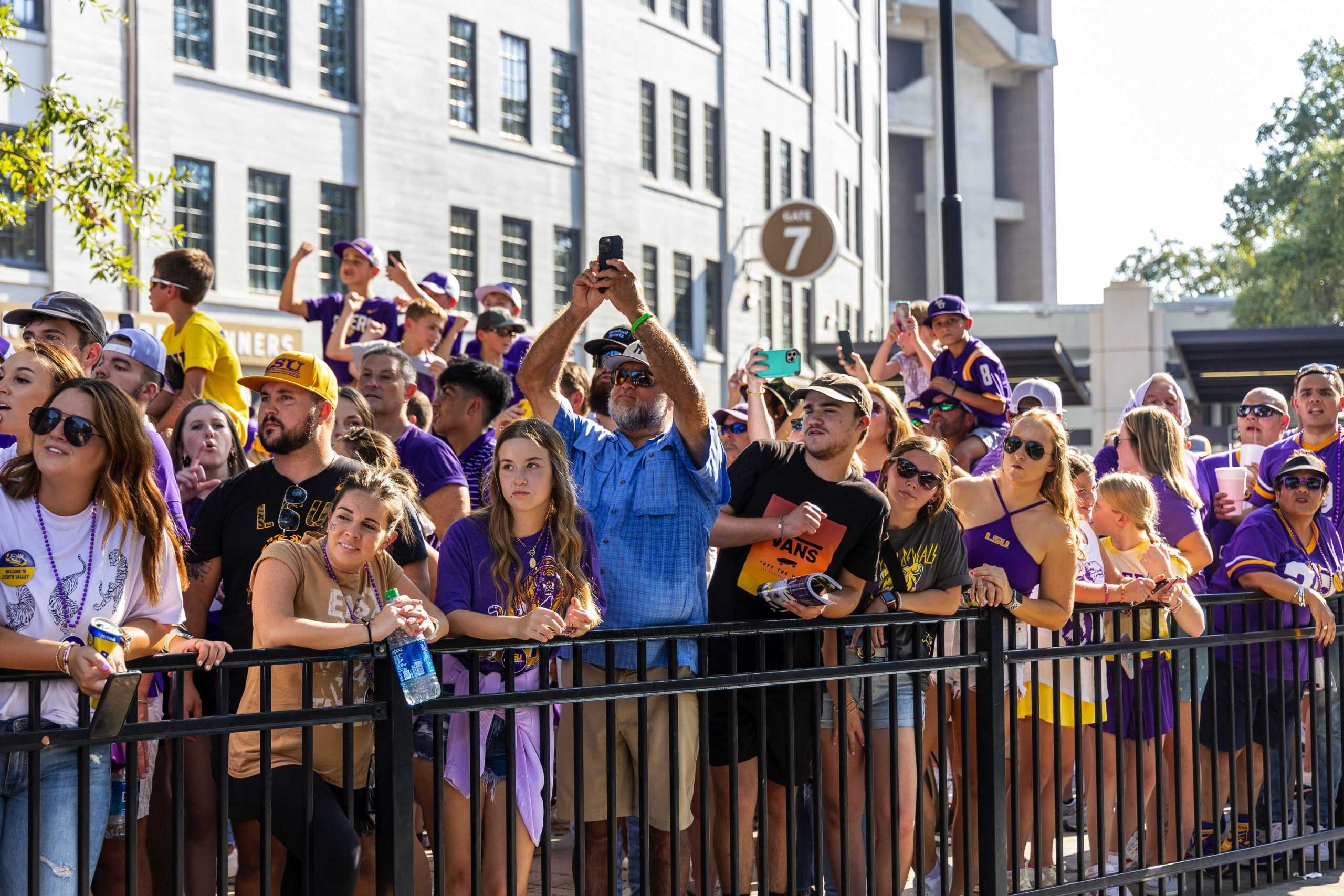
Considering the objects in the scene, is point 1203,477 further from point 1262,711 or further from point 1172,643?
point 1172,643

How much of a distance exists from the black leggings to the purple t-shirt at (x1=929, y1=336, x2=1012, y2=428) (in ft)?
17.6

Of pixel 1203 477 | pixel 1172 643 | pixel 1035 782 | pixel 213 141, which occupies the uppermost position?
pixel 213 141

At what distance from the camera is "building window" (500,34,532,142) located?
29.8m

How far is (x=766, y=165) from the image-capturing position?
3772 cm

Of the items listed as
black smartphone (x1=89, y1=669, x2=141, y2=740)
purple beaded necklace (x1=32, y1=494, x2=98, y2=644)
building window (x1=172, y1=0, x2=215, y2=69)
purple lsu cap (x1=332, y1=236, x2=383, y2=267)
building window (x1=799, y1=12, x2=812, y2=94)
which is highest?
building window (x1=799, y1=12, x2=812, y2=94)

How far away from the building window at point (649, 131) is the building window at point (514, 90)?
11.6 feet

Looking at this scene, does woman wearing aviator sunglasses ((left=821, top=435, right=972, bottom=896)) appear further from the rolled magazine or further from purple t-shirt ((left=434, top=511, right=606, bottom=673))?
purple t-shirt ((left=434, top=511, right=606, bottom=673))

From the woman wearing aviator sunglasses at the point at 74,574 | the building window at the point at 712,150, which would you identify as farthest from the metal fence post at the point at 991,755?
the building window at the point at 712,150

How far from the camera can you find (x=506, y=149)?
29719mm

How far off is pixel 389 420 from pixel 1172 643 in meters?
3.58

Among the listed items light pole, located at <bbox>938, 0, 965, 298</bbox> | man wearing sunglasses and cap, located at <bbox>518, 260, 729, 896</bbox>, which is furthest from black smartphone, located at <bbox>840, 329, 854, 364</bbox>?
man wearing sunglasses and cap, located at <bbox>518, 260, 729, 896</bbox>

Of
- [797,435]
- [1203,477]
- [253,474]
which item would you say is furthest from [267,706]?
[1203,477]

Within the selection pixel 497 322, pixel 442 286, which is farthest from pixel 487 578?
pixel 442 286

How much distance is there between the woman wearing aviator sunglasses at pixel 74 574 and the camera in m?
4.18
